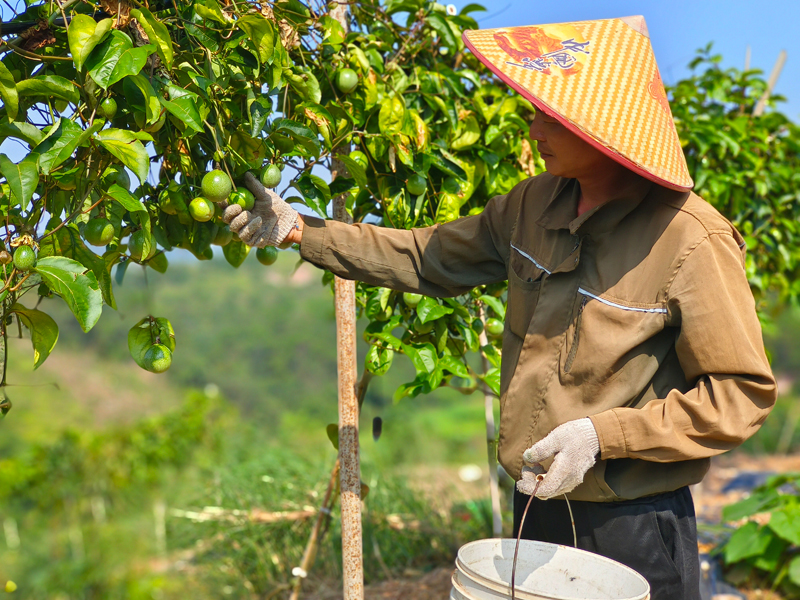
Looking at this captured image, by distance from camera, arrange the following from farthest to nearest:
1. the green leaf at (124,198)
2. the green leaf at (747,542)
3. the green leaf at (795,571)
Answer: the green leaf at (747,542)
the green leaf at (795,571)
the green leaf at (124,198)

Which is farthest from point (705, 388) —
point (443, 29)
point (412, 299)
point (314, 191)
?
point (443, 29)

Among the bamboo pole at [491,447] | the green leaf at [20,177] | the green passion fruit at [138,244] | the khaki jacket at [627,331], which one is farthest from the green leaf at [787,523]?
the green leaf at [20,177]

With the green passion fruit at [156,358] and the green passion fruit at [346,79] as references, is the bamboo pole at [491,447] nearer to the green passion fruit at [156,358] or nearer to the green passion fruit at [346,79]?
the green passion fruit at [346,79]

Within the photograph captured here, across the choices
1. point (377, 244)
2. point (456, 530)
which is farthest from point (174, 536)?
point (377, 244)

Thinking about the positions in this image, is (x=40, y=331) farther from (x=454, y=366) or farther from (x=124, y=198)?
(x=454, y=366)

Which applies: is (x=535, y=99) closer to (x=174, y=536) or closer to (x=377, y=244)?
(x=377, y=244)

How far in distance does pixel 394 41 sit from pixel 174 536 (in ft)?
10.7

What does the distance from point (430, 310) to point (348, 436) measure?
1.22ft

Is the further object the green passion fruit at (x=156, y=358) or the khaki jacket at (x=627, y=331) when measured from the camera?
the green passion fruit at (x=156, y=358)

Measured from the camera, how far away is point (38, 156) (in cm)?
103

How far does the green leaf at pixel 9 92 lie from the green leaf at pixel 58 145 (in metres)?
0.07

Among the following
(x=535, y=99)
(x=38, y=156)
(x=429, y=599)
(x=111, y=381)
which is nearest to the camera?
(x=38, y=156)

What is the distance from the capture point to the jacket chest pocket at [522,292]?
1.40 meters

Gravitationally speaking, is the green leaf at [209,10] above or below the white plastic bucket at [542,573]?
above
